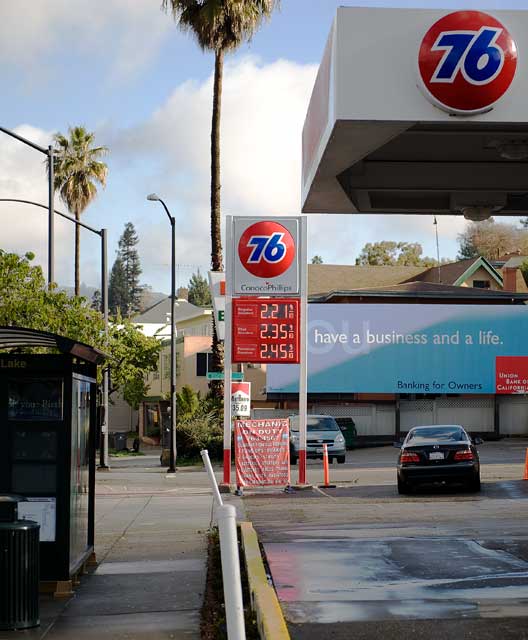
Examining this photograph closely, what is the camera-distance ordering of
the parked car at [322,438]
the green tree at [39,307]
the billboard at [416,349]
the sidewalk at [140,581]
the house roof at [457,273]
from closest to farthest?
the sidewalk at [140,581] → the green tree at [39,307] → the parked car at [322,438] → the billboard at [416,349] → the house roof at [457,273]

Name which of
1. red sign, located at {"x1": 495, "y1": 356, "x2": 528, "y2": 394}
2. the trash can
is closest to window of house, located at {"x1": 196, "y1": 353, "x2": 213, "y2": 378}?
the trash can

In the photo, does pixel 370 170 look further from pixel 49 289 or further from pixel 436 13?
pixel 49 289

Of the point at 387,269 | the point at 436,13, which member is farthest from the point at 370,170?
the point at 387,269

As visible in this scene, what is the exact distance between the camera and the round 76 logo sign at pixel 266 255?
2412 cm

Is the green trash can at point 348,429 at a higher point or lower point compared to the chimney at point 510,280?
lower

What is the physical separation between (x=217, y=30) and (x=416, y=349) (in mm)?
20017

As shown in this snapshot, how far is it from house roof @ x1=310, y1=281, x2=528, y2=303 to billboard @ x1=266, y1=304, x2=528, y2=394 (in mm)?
3281

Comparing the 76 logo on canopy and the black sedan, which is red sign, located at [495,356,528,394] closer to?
the black sedan

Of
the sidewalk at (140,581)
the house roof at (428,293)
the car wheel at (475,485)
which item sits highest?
the house roof at (428,293)

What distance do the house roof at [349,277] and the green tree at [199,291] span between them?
7911cm

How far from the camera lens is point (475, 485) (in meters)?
23.7

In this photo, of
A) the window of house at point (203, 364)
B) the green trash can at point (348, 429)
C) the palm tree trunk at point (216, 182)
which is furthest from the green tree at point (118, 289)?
the palm tree trunk at point (216, 182)

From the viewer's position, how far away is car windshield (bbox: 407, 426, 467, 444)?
23494 mm

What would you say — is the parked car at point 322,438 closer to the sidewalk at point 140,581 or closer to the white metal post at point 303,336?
the white metal post at point 303,336
